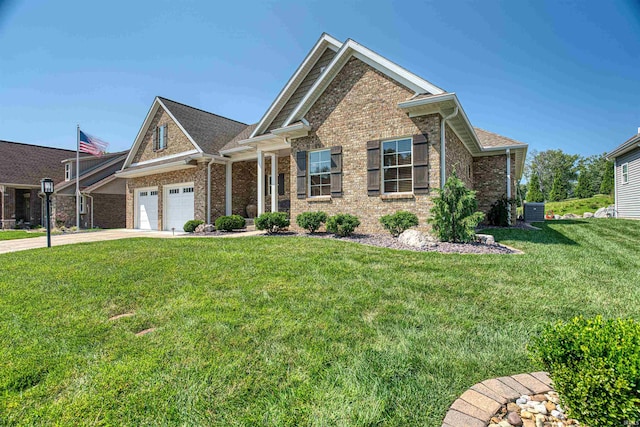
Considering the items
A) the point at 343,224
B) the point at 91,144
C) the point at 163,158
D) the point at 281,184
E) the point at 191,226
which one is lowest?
the point at 191,226

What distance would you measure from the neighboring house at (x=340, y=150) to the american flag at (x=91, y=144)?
4.16 meters

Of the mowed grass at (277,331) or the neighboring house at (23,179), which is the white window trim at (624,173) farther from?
the neighboring house at (23,179)

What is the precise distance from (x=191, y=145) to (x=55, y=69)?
18.2 ft

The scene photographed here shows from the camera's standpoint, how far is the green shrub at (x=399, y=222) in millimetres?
8766

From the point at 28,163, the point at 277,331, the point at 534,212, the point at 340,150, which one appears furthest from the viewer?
the point at 28,163

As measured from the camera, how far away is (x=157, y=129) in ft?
55.3

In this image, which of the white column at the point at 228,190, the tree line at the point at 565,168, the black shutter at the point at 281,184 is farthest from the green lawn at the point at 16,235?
the tree line at the point at 565,168

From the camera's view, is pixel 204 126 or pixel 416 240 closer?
pixel 416 240

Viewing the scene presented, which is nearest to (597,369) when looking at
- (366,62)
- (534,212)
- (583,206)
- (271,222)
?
(271,222)

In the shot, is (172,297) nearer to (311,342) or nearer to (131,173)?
(311,342)

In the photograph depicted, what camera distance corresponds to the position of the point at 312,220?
994 cm

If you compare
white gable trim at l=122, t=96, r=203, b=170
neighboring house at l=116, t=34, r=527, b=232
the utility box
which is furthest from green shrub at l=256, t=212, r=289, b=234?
the utility box

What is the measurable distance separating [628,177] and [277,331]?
21752 millimetres

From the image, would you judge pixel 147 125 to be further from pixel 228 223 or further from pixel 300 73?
pixel 300 73
